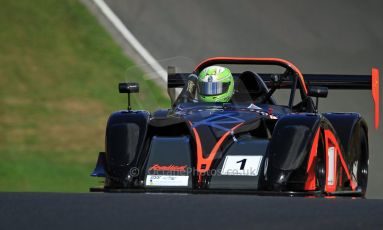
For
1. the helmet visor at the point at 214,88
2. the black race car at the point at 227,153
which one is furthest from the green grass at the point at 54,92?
the black race car at the point at 227,153

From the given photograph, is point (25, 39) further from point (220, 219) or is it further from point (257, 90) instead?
point (220, 219)

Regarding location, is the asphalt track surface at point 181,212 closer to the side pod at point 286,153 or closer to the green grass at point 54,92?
the side pod at point 286,153

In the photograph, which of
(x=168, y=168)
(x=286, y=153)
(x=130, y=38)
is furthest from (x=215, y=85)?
(x=130, y=38)

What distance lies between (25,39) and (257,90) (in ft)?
28.8

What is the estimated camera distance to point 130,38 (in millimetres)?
19750

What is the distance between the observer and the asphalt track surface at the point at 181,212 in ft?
18.3

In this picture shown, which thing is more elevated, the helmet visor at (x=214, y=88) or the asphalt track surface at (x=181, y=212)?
the helmet visor at (x=214, y=88)

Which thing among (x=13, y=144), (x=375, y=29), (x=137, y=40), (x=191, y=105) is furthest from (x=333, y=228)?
(x=375, y=29)

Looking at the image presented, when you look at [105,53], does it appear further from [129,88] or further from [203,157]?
[203,157]

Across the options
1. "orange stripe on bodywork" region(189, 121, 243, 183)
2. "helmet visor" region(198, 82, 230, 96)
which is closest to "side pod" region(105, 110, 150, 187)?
"orange stripe on bodywork" region(189, 121, 243, 183)

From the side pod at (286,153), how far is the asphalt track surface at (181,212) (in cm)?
196

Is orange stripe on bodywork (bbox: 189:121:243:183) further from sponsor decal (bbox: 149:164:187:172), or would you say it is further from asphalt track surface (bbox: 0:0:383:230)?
asphalt track surface (bbox: 0:0:383:230)

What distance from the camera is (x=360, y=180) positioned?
461 inches

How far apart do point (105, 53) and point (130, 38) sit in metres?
0.79
